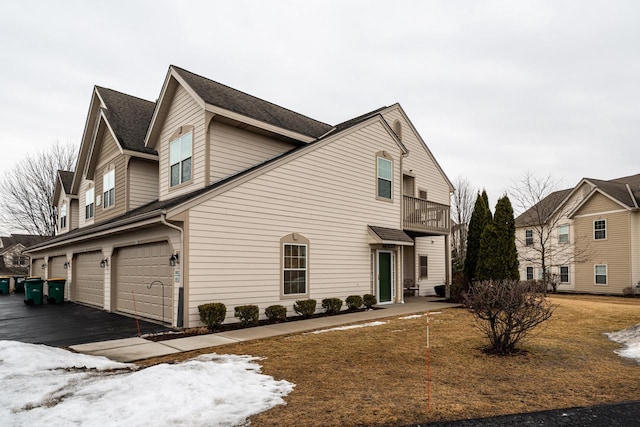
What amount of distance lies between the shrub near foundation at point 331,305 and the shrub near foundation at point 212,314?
3.97 metres

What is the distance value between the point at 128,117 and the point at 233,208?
1066 cm

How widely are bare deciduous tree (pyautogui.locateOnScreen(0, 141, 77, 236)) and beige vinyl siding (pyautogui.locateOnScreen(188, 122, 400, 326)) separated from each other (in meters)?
36.1

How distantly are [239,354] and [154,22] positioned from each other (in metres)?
14.9

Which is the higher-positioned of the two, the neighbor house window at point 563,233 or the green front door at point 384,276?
the neighbor house window at point 563,233

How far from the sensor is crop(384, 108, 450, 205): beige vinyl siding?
1998cm

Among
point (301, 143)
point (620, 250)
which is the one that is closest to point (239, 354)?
point (301, 143)

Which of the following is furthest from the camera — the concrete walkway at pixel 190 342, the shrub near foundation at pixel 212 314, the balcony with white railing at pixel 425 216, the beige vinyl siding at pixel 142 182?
the balcony with white railing at pixel 425 216

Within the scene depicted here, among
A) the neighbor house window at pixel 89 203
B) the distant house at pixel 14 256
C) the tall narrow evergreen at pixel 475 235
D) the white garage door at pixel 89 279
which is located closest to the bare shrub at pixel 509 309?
the tall narrow evergreen at pixel 475 235

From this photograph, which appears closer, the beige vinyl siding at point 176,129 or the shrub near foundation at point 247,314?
the shrub near foundation at point 247,314

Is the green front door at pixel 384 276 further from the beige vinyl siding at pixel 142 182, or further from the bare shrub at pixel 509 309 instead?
the beige vinyl siding at pixel 142 182

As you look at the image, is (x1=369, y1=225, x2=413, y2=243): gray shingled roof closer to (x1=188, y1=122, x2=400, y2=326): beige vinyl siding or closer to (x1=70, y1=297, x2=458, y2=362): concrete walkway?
(x1=188, y1=122, x2=400, y2=326): beige vinyl siding

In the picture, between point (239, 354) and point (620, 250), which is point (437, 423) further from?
point (620, 250)

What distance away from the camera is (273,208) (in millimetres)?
12055

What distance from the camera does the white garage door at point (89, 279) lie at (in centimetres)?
1636
